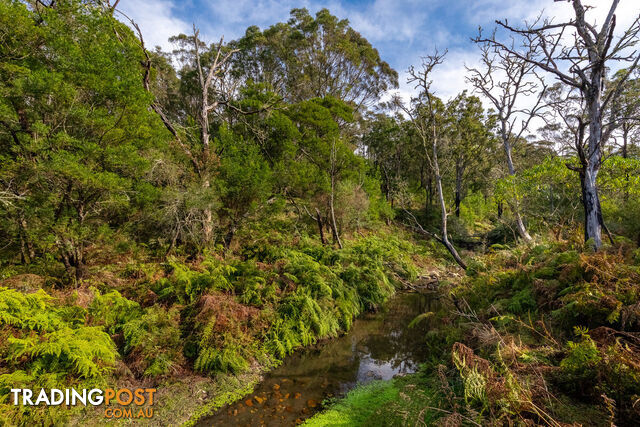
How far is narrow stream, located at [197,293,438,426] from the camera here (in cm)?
527

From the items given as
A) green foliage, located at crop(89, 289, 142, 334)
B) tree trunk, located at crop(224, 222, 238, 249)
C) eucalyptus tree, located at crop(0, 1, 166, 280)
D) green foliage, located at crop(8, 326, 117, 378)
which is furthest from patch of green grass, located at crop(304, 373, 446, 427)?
tree trunk, located at crop(224, 222, 238, 249)

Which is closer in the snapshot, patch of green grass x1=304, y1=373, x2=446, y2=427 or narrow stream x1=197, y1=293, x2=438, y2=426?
patch of green grass x1=304, y1=373, x2=446, y2=427

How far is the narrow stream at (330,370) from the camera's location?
5.27 m

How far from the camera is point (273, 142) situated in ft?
48.9

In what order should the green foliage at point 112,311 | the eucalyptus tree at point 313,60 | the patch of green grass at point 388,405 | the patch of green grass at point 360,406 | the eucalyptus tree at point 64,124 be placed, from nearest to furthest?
the patch of green grass at point 388,405 → the patch of green grass at point 360,406 → the green foliage at point 112,311 → the eucalyptus tree at point 64,124 → the eucalyptus tree at point 313,60

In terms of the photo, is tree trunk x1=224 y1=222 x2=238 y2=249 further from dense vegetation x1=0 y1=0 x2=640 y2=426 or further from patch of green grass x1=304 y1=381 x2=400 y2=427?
patch of green grass x1=304 y1=381 x2=400 y2=427

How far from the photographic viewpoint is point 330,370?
6.91 m

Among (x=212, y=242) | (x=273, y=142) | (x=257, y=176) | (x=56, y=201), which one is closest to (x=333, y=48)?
(x=273, y=142)

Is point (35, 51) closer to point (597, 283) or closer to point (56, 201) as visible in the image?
point (56, 201)

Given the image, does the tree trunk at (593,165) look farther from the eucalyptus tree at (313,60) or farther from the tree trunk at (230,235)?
the eucalyptus tree at (313,60)

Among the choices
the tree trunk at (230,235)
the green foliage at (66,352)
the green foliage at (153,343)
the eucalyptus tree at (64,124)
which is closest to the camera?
the green foliage at (66,352)

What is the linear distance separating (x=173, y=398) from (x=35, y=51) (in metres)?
8.16

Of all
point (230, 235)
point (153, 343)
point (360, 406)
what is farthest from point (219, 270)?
point (360, 406)

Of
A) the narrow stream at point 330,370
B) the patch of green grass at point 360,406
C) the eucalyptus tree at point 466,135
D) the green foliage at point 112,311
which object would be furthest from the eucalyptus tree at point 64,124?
the eucalyptus tree at point 466,135
